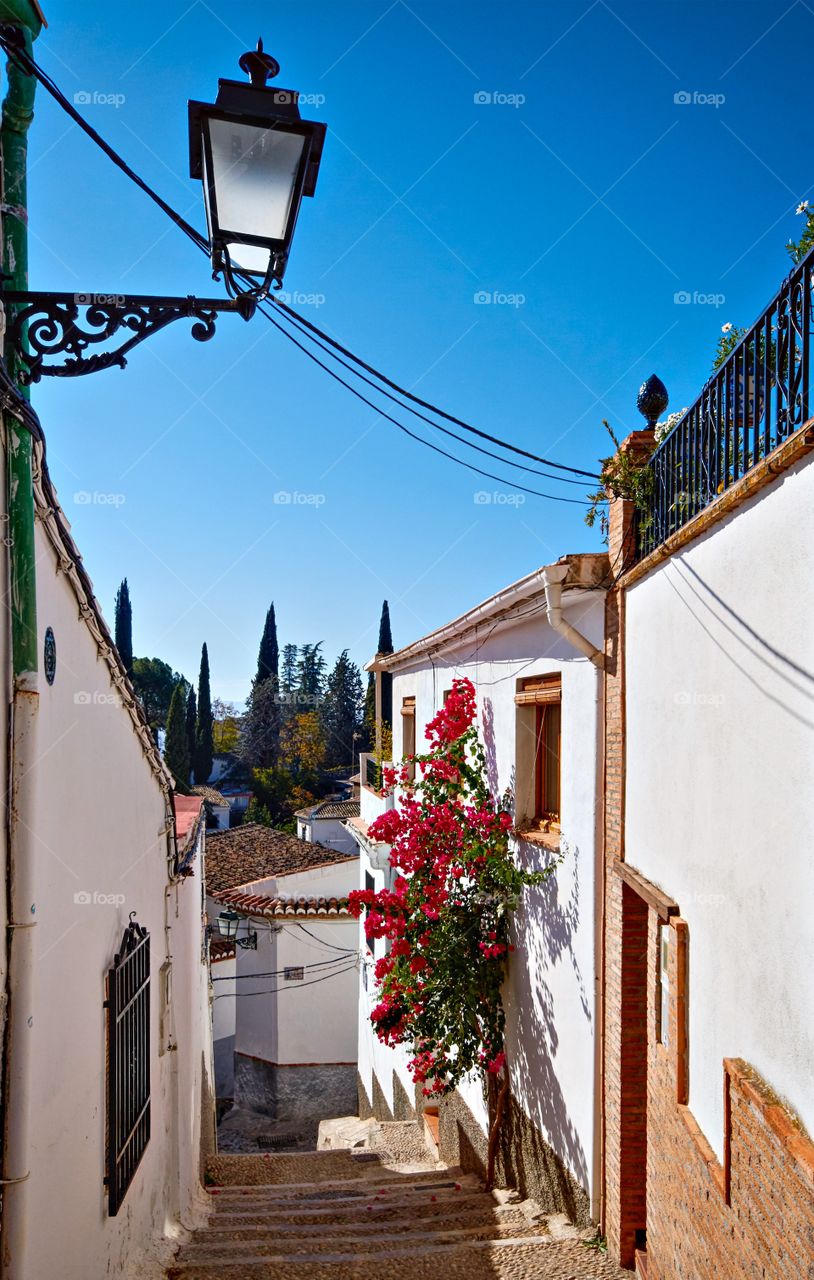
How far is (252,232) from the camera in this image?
2555 millimetres

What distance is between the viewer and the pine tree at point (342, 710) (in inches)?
1892

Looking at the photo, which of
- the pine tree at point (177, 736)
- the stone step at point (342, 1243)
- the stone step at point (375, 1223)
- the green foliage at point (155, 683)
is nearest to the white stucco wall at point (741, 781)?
the stone step at point (342, 1243)

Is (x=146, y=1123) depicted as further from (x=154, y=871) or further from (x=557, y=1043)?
(x=557, y=1043)

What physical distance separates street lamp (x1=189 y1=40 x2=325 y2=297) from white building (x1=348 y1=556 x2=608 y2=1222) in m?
3.21

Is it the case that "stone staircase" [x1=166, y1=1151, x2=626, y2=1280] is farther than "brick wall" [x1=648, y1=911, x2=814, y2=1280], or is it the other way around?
"stone staircase" [x1=166, y1=1151, x2=626, y2=1280]

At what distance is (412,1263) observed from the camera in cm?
529

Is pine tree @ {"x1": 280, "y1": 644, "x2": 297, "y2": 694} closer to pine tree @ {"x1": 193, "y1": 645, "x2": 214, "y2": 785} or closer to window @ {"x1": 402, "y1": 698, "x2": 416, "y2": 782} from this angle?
pine tree @ {"x1": 193, "y1": 645, "x2": 214, "y2": 785}

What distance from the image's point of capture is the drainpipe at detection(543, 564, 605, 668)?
5.36 m

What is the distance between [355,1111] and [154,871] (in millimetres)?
13843

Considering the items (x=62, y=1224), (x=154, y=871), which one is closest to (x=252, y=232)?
(x=62, y=1224)

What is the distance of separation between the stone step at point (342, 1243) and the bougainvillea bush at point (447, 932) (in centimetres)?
105

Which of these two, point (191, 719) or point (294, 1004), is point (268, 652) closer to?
point (191, 719)

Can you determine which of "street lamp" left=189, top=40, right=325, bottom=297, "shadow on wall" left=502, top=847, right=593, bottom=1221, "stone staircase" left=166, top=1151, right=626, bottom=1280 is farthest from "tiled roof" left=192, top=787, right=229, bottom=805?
"street lamp" left=189, top=40, right=325, bottom=297

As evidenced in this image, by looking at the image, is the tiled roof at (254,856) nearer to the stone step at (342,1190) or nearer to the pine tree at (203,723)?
the stone step at (342,1190)
